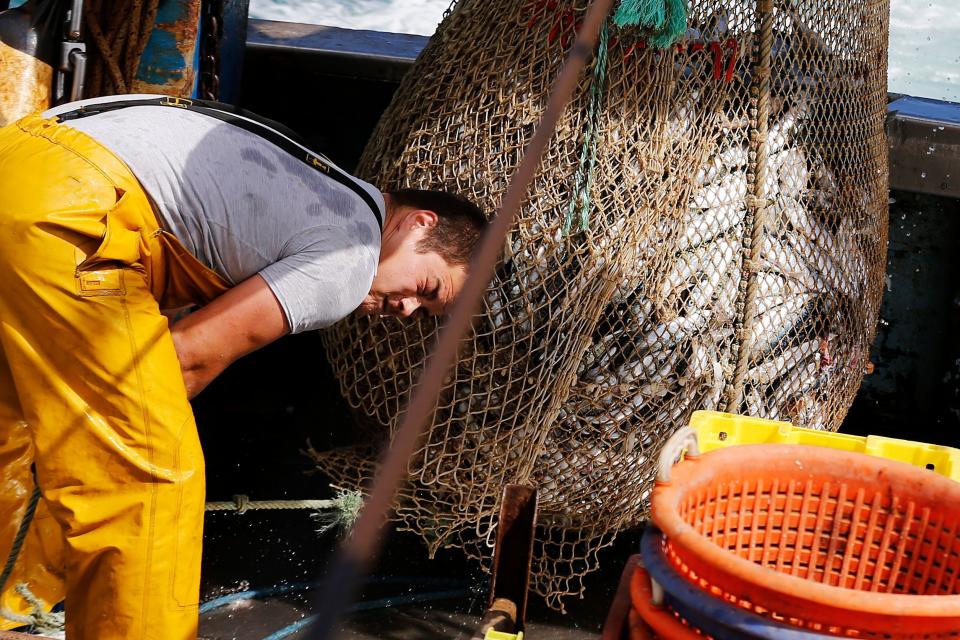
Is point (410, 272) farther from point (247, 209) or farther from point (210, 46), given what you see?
point (210, 46)

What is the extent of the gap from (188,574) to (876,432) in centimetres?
304

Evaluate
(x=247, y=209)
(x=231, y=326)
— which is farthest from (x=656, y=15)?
(x=231, y=326)

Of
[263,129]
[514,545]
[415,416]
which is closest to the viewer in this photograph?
[415,416]

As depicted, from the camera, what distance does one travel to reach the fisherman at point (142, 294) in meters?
1.79

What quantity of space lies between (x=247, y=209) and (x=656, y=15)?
1.06 m

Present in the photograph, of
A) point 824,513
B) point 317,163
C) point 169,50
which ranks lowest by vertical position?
point 824,513

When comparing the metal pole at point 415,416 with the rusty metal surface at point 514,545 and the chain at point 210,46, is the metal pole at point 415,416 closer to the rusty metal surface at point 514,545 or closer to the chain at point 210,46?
the rusty metal surface at point 514,545

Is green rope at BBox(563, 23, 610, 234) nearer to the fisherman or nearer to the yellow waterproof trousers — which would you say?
the fisherman

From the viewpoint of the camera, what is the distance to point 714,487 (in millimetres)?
1472

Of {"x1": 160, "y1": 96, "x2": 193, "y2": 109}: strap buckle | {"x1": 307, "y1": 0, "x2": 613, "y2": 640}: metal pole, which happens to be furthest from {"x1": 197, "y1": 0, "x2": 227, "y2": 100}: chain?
{"x1": 307, "y1": 0, "x2": 613, "y2": 640}: metal pole

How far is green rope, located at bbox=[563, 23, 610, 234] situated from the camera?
2303 millimetres

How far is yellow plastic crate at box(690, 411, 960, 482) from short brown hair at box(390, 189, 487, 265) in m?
0.72

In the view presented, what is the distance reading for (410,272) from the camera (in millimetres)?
2152

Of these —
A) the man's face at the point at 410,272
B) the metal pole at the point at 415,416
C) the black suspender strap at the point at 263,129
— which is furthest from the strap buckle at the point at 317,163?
the metal pole at the point at 415,416
